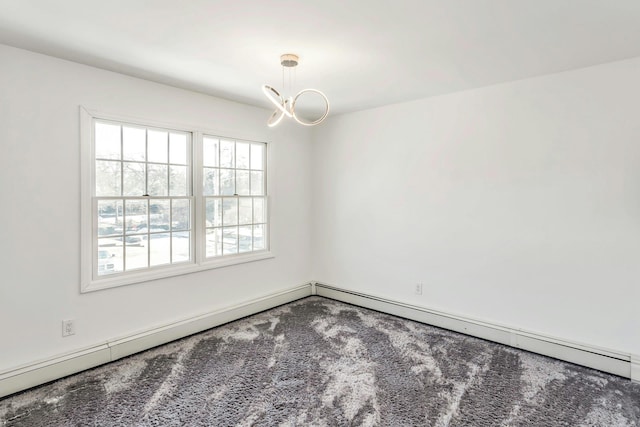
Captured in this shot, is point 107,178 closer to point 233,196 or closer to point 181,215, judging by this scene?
point 181,215

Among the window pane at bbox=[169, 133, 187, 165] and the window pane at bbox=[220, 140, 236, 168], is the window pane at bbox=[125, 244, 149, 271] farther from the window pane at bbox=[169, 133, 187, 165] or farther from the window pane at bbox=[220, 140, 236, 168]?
the window pane at bbox=[220, 140, 236, 168]

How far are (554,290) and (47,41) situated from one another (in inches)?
172

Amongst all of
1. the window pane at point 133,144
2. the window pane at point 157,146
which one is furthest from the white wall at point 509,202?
the window pane at point 133,144

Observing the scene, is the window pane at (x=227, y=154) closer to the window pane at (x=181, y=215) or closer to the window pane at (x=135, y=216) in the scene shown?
the window pane at (x=181, y=215)

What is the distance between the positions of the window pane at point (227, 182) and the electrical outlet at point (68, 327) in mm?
1794

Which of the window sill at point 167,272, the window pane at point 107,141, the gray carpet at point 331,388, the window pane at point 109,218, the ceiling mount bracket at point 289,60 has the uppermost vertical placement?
the ceiling mount bracket at point 289,60

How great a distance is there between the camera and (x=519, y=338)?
3236mm

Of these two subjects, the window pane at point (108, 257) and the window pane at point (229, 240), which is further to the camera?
the window pane at point (229, 240)

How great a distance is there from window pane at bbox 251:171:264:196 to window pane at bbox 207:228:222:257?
67 cm

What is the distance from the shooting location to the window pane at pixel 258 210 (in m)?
4.32

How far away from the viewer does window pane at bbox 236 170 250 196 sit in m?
4.11

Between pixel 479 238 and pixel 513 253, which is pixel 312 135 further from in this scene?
pixel 513 253

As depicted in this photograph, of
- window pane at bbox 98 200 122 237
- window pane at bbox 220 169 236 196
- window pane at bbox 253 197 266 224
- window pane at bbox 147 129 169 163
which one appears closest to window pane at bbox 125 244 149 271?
window pane at bbox 98 200 122 237

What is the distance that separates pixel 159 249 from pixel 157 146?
99 centimetres
